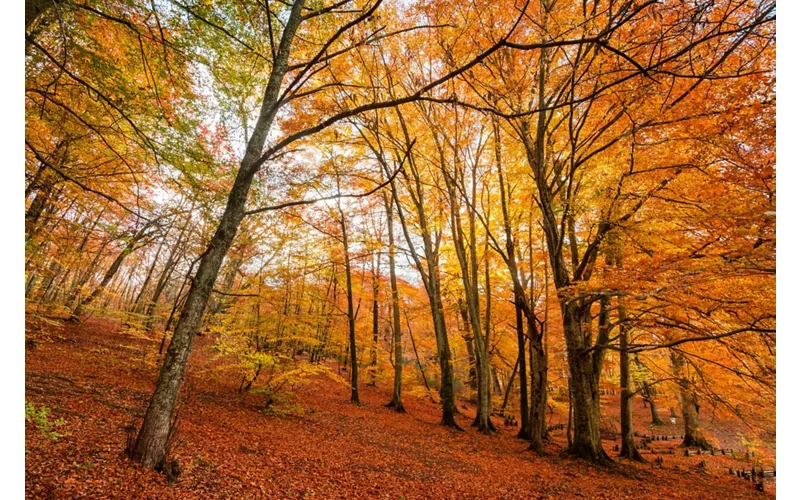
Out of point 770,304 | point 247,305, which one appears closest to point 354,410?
point 247,305

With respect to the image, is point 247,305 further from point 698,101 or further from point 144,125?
point 698,101

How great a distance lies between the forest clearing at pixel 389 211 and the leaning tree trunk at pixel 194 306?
0.03m

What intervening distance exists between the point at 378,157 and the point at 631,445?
11731mm

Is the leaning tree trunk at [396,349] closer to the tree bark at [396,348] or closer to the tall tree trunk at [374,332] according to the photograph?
the tree bark at [396,348]

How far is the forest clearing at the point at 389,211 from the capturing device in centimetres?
369

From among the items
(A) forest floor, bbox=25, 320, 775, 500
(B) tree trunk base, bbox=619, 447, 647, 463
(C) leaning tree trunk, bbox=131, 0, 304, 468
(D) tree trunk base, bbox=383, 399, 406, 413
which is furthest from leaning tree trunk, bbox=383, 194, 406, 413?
(C) leaning tree trunk, bbox=131, 0, 304, 468

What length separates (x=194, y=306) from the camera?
11.8ft

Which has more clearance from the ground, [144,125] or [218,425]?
[144,125]

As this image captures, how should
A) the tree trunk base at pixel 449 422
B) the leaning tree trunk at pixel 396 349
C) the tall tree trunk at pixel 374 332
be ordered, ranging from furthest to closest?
the tall tree trunk at pixel 374 332 < the leaning tree trunk at pixel 396 349 < the tree trunk base at pixel 449 422

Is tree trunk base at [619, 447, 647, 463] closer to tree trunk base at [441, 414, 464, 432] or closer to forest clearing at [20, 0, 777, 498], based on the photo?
forest clearing at [20, 0, 777, 498]

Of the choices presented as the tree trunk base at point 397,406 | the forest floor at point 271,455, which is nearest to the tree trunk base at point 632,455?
the forest floor at point 271,455

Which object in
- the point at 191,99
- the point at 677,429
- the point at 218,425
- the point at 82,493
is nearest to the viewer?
the point at 82,493

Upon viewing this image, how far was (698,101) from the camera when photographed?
5.64 m

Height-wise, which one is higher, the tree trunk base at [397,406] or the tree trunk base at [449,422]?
the tree trunk base at [449,422]
